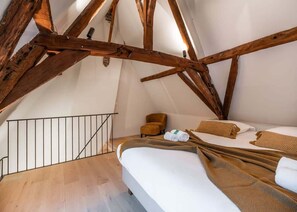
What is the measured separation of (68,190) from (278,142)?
9.21 feet

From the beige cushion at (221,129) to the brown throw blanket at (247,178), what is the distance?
93 cm

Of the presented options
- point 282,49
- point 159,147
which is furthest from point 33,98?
point 282,49

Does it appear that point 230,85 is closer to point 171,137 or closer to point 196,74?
point 196,74

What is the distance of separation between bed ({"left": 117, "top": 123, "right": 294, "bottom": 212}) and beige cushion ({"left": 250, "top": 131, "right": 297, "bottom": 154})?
1.16m

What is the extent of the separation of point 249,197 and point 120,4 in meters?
3.94

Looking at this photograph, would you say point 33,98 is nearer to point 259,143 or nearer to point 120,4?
point 120,4

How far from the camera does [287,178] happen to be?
103cm

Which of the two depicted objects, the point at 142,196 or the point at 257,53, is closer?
the point at 142,196

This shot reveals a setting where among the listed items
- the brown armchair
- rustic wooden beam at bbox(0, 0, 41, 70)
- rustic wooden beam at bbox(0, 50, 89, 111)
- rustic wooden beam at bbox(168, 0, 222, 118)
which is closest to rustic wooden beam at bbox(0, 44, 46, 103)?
rustic wooden beam at bbox(0, 50, 89, 111)

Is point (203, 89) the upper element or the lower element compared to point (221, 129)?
upper

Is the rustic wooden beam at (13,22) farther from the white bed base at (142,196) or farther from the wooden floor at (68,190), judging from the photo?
the white bed base at (142,196)

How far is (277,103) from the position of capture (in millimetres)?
2520

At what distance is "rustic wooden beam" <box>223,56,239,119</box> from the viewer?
8.72 ft

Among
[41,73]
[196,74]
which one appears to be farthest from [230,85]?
[41,73]
